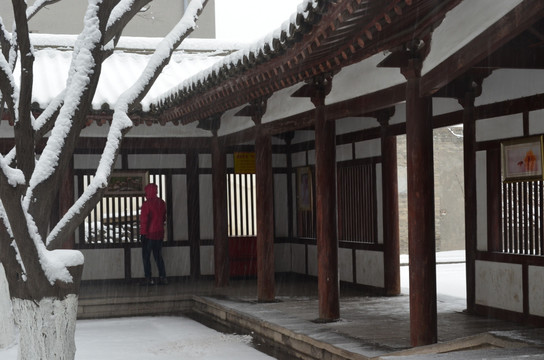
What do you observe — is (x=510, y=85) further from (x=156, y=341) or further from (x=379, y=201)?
(x=156, y=341)

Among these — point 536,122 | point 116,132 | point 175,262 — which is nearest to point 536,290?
point 536,122

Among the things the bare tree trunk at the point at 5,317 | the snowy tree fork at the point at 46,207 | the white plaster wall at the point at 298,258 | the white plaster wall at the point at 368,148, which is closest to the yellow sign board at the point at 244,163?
the white plaster wall at the point at 298,258

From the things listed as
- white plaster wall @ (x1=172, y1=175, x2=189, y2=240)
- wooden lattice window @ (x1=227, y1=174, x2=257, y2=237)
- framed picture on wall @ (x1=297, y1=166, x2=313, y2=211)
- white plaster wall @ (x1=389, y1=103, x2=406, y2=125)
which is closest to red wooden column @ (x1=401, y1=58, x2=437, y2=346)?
white plaster wall @ (x1=389, y1=103, x2=406, y2=125)

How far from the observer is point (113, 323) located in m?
12.0

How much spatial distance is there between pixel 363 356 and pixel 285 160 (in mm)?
8201

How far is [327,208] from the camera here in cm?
892

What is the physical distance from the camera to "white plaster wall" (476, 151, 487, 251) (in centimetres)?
905

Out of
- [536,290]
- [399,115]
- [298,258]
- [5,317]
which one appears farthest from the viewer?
[298,258]

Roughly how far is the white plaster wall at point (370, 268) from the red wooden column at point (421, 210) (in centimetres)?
467

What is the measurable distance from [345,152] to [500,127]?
4090mm

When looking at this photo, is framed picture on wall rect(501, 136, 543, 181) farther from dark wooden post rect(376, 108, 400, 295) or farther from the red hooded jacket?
the red hooded jacket

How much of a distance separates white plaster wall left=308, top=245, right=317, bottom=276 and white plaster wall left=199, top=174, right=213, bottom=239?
1.81m

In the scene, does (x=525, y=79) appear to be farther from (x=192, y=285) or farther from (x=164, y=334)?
(x=192, y=285)

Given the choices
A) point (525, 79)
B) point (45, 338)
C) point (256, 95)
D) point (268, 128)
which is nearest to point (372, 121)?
point (268, 128)
